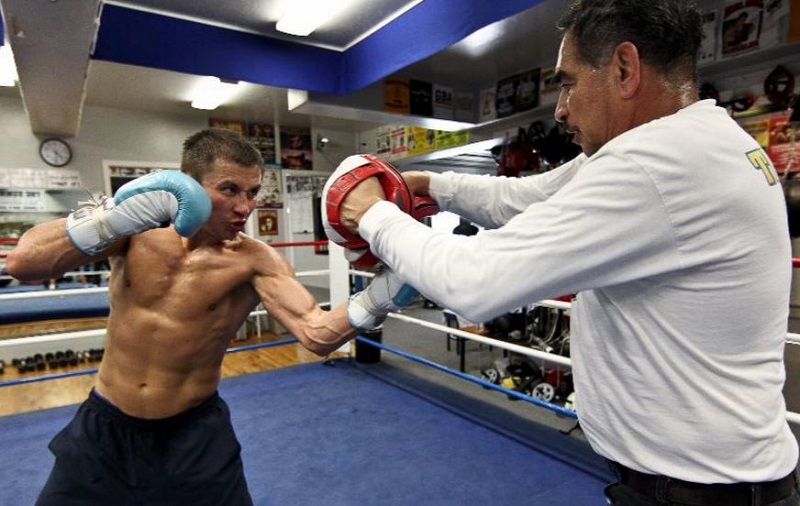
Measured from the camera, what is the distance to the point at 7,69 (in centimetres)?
400

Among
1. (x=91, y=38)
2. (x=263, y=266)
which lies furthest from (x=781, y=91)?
(x=91, y=38)

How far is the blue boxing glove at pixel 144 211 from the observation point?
1.10 metres

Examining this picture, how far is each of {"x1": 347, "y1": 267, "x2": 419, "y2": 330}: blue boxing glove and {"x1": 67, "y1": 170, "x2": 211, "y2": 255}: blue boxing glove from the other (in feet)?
1.40

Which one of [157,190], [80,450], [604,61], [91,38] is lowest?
[80,450]

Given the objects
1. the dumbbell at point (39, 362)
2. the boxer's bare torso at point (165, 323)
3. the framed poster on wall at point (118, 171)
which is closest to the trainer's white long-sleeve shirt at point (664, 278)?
the boxer's bare torso at point (165, 323)

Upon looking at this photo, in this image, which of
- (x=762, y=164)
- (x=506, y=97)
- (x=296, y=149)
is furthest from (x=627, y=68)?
(x=296, y=149)

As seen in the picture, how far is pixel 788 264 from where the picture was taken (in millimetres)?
715

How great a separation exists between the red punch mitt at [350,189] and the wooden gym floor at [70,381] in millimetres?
3336

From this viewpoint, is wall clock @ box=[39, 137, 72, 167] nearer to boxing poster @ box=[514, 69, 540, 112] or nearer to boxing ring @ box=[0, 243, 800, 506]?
boxing ring @ box=[0, 243, 800, 506]

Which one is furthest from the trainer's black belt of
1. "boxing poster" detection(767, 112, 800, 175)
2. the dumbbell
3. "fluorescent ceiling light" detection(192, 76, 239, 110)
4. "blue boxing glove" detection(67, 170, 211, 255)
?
the dumbbell

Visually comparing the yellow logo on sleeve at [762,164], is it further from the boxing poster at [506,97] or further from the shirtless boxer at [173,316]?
the boxing poster at [506,97]

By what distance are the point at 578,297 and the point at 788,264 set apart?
298mm

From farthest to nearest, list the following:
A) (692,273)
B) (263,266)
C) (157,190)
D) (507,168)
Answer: (507,168), (263,266), (157,190), (692,273)

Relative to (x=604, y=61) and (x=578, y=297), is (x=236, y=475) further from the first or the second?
(x=604, y=61)
